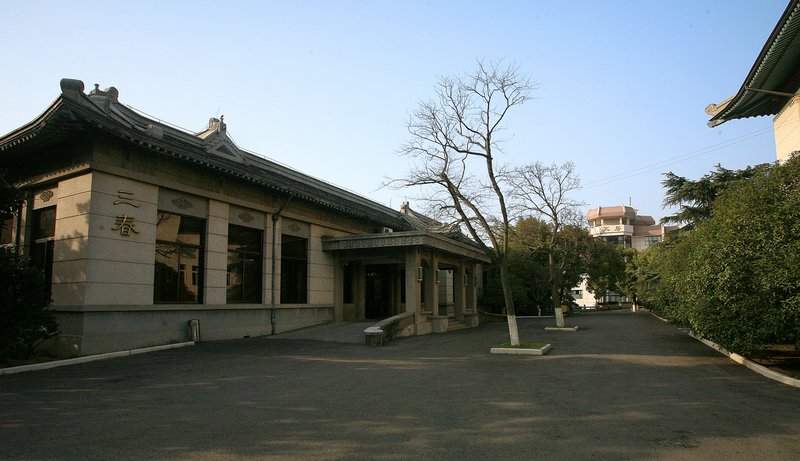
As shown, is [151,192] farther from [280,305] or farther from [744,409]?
[744,409]

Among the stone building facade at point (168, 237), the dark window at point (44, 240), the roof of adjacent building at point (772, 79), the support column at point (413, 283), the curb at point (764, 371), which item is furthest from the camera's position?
the support column at point (413, 283)

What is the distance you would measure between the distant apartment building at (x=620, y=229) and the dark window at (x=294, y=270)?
55.6 metres

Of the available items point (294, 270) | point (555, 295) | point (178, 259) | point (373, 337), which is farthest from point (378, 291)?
point (178, 259)

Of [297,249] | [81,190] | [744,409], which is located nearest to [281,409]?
[744,409]

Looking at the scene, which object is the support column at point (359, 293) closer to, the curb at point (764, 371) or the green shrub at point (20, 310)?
the green shrub at point (20, 310)

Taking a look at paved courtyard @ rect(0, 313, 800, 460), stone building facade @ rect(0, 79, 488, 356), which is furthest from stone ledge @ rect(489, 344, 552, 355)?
stone building facade @ rect(0, 79, 488, 356)

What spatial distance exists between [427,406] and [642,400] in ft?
9.86

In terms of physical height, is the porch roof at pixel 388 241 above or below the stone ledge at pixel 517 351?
above

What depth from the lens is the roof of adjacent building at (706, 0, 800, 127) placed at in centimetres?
945

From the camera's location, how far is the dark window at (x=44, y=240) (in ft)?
41.1

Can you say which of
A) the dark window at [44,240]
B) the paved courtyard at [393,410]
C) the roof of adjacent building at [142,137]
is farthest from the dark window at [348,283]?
the dark window at [44,240]

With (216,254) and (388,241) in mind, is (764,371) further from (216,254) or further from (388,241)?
(216,254)

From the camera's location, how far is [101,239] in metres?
11.4

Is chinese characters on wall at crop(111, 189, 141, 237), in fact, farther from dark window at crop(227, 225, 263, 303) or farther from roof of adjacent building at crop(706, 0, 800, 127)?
roof of adjacent building at crop(706, 0, 800, 127)
